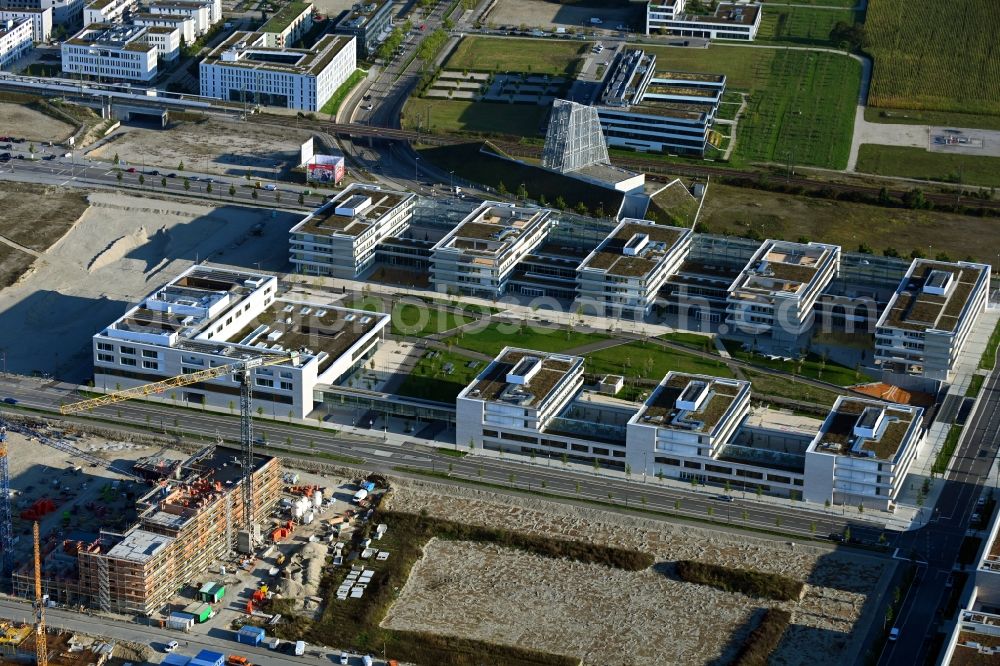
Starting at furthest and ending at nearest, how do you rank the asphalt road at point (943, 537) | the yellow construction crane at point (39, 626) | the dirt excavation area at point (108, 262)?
the dirt excavation area at point (108, 262) < the asphalt road at point (943, 537) < the yellow construction crane at point (39, 626)

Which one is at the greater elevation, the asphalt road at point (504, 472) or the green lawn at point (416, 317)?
the green lawn at point (416, 317)

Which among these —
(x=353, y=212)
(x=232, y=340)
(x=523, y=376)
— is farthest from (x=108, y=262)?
(x=523, y=376)

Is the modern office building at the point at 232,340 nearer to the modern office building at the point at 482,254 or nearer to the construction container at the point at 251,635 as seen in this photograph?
the modern office building at the point at 482,254

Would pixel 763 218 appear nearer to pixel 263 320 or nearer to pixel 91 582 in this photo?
pixel 263 320

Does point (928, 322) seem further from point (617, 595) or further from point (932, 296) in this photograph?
point (617, 595)

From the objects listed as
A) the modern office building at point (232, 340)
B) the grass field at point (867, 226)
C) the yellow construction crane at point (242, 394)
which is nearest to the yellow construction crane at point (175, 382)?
the yellow construction crane at point (242, 394)

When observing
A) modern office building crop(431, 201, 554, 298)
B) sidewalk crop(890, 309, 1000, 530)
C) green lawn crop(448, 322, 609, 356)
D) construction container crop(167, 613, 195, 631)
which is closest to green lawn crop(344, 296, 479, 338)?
green lawn crop(448, 322, 609, 356)

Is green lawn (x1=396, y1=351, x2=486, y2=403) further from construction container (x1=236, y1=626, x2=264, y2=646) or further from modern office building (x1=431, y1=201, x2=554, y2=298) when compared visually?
construction container (x1=236, y1=626, x2=264, y2=646)
